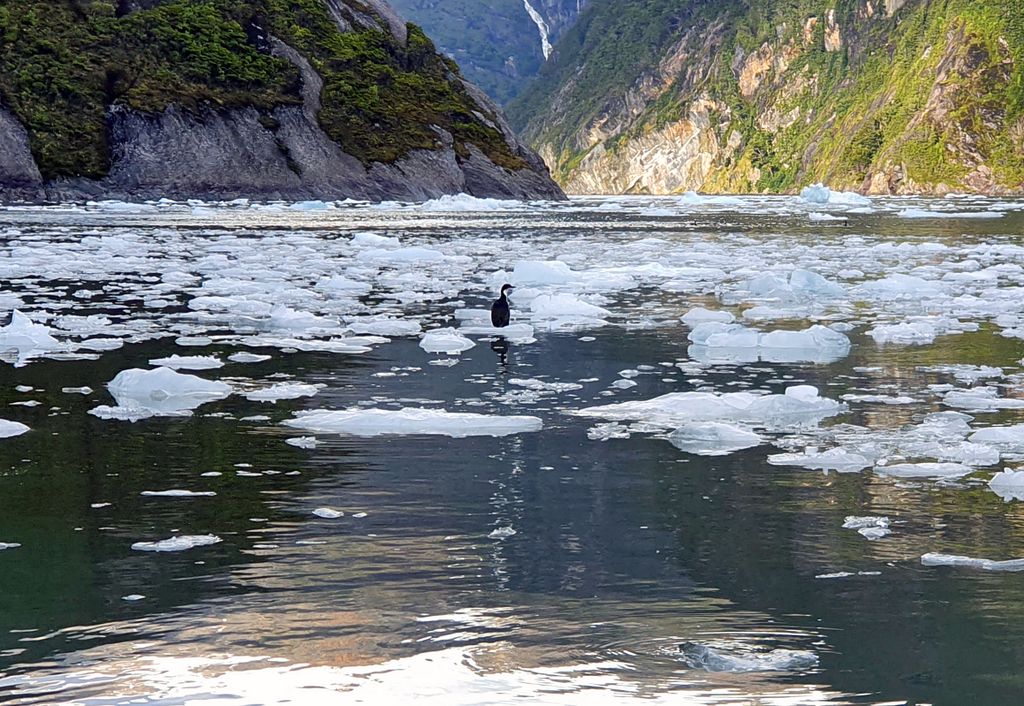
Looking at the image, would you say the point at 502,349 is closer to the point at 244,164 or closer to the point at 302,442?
the point at 302,442

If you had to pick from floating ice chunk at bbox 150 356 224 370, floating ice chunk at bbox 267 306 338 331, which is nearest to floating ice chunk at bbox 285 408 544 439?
floating ice chunk at bbox 150 356 224 370

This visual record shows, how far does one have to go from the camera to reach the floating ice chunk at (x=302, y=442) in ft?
24.6

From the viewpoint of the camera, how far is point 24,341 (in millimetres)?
11773

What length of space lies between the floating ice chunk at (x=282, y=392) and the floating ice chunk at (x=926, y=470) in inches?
164

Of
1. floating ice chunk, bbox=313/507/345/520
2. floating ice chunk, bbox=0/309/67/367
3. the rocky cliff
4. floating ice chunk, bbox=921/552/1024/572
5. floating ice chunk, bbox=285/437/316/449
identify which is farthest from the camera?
the rocky cliff

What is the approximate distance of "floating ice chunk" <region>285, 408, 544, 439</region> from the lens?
26.1ft

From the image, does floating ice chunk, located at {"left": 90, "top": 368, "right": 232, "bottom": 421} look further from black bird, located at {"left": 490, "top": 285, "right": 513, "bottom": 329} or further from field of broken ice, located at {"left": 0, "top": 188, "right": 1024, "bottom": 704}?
black bird, located at {"left": 490, "top": 285, "right": 513, "bottom": 329}

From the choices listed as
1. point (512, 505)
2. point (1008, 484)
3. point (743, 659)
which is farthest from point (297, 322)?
point (743, 659)

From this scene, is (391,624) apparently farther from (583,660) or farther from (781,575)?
(781,575)

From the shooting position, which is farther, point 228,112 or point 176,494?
point 228,112

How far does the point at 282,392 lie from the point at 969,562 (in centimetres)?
544

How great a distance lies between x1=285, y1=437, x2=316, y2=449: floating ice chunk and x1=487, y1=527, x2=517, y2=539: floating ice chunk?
2.06m

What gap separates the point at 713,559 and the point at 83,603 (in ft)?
7.82

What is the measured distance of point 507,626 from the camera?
14.6 ft
